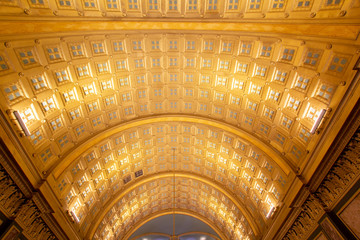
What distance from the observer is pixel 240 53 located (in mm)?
13516

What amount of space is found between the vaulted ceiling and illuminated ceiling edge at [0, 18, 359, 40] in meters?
0.06

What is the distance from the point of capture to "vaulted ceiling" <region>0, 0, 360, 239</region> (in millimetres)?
9805

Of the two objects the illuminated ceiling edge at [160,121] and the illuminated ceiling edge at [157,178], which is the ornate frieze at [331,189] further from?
the illuminated ceiling edge at [157,178]

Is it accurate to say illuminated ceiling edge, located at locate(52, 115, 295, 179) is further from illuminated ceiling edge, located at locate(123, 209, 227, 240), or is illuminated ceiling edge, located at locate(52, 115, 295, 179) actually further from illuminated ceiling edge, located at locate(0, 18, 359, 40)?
illuminated ceiling edge, located at locate(123, 209, 227, 240)

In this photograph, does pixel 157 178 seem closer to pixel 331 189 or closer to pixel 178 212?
pixel 178 212

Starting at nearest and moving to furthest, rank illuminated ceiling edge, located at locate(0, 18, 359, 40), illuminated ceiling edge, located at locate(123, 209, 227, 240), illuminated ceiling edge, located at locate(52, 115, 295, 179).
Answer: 1. illuminated ceiling edge, located at locate(0, 18, 359, 40)
2. illuminated ceiling edge, located at locate(52, 115, 295, 179)
3. illuminated ceiling edge, located at locate(123, 209, 227, 240)

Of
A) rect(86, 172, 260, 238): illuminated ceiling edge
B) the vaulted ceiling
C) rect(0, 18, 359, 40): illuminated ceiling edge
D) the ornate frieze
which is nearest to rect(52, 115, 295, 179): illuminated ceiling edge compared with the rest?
the vaulted ceiling

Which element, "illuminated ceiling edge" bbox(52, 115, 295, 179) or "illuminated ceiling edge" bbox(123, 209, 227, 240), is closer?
Result: "illuminated ceiling edge" bbox(52, 115, 295, 179)

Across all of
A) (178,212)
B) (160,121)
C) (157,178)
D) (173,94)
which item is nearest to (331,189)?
(173,94)

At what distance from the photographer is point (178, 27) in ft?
40.9

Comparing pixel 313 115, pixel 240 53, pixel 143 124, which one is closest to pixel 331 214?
pixel 313 115

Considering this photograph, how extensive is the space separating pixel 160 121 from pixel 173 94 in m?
2.64

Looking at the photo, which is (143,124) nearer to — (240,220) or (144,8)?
(144,8)

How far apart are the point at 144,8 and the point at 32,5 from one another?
17.9 feet
